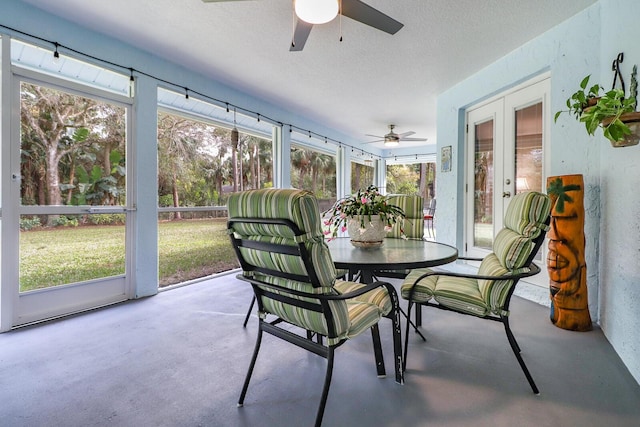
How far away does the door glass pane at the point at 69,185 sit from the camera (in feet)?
8.20

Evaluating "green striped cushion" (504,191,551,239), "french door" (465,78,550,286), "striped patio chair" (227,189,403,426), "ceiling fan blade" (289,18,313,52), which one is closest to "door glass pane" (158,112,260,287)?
"ceiling fan blade" (289,18,313,52)

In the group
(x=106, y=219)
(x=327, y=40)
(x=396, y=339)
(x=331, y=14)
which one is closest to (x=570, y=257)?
(x=396, y=339)

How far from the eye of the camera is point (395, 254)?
6.19 feet

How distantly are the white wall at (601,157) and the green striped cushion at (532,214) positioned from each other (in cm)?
74

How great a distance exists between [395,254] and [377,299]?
14.5 inches

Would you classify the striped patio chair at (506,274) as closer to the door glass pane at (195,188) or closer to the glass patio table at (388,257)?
the glass patio table at (388,257)

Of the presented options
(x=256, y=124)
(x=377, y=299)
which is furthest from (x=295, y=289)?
(x=256, y=124)

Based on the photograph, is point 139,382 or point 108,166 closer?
point 139,382

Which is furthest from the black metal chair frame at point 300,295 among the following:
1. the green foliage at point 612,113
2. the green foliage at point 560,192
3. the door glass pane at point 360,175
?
the door glass pane at point 360,175

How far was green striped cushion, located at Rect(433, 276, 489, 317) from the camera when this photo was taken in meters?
1.64

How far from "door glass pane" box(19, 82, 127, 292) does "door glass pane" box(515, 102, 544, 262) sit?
14.0 ft

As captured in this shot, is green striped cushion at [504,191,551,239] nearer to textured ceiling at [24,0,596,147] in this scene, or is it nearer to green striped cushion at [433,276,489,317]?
green striped cushion at [433,276,489,317]

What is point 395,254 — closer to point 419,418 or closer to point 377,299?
point 377,299

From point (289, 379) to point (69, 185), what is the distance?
2.62 m
